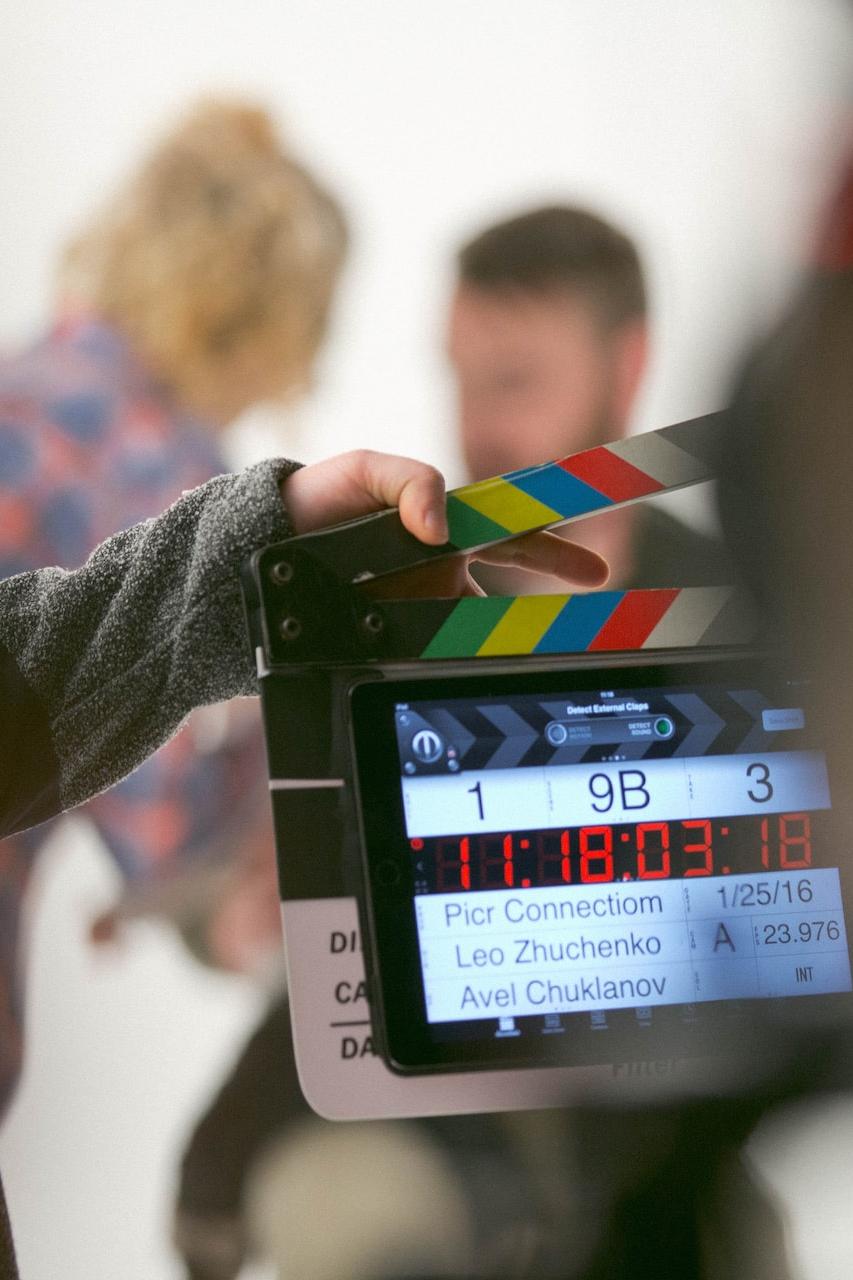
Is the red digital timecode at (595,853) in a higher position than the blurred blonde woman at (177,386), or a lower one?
lower

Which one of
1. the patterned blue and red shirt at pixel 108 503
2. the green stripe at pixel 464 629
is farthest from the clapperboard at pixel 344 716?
the patterned blue and red shirt at pixel 108 503

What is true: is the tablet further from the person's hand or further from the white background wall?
the white background wall

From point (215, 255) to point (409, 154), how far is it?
237mm

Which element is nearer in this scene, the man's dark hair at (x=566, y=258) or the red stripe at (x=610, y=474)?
the red stripe at (x=610, y=474)

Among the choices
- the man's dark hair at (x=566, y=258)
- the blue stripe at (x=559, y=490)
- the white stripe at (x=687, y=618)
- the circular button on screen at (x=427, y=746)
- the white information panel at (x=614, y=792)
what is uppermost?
the man's dark hair at (x=566, y=258)

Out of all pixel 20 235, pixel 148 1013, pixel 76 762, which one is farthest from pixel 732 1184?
pixel 20 235

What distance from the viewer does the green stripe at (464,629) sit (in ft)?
1.93

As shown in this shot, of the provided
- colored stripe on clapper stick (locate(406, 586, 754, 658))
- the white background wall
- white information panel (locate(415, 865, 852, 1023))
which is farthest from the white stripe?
the white background wall

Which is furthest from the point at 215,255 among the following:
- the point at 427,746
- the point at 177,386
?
the point at 427,746

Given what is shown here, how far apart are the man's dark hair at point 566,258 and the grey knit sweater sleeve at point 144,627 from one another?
767 millimetres

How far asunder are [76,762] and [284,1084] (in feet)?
2.32

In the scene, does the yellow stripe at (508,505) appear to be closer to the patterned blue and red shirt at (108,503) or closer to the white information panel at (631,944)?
the white information panel at (631,944)

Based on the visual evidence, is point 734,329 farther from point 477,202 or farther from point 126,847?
point 126,847

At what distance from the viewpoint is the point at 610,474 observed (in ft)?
1.99
